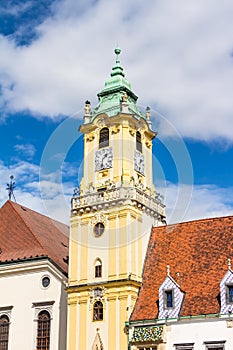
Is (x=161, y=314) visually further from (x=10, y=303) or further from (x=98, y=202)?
(x=10, y=303)

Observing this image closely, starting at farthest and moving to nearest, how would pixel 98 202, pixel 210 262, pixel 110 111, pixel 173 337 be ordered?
pixel 110 111, pixel 98 202, pixel 210 262, pixel 173 337

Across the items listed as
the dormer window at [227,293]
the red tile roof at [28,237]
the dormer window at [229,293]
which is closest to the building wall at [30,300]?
the red tile roof at [28,237]

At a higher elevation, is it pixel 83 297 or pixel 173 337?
pixel 83 297

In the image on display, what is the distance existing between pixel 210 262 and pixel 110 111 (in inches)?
496

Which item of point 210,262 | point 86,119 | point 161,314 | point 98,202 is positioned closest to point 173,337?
point 161,314

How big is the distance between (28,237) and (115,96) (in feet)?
37.7

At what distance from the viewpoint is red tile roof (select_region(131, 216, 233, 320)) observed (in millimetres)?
37156

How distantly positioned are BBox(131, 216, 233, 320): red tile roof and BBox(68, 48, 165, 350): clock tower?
730 millimetres

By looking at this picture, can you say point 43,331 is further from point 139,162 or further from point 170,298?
point 139,162

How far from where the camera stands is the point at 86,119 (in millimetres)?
45500

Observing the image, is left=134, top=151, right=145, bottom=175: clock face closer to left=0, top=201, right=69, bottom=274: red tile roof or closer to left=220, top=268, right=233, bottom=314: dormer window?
left=0, top=201, right=69, bottom=274: red tile roof

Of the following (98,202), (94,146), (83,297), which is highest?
(94,146)

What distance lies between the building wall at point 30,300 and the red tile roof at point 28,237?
31.3 inches

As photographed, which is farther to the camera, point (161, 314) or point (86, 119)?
point (86, 119)
